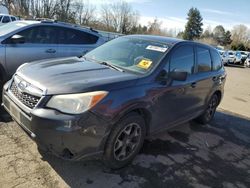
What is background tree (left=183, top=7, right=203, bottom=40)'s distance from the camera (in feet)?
246

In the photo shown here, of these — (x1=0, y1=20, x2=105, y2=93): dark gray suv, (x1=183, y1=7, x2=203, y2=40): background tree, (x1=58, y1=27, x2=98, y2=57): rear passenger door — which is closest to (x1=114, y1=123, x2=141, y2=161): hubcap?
(x1=0, y1=20, x2=105, y2=93): dark gray suv

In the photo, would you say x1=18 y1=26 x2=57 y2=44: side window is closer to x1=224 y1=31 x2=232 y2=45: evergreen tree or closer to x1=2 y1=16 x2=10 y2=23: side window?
x1=2 y1=16 x2=10 y2=23: side window

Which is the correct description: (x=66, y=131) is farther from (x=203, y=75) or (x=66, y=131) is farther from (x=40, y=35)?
(x=40, y=35)

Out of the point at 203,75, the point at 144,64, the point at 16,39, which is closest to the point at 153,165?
the point at 144,64

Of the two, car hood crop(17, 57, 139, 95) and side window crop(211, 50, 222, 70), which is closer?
car hood crop(17, 57, 139, 95)

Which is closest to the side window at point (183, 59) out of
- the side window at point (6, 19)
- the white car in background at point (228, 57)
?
the side window at point (6, 19)

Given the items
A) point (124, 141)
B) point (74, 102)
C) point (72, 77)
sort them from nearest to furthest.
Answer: point (74, 102)
point (72, 77)
point (124, 141)

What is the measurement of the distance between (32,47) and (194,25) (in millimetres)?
74731

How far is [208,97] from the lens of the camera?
18.0 feet

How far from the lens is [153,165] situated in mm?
3809

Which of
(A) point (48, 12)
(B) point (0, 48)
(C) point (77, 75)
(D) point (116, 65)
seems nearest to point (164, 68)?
(D) point (116, 65)

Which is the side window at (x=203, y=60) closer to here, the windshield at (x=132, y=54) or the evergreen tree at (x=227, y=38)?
the windshield at (x=132, y=54)

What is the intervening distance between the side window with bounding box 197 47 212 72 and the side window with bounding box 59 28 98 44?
3.13 meters

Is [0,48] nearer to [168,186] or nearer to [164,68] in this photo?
[164,68]
